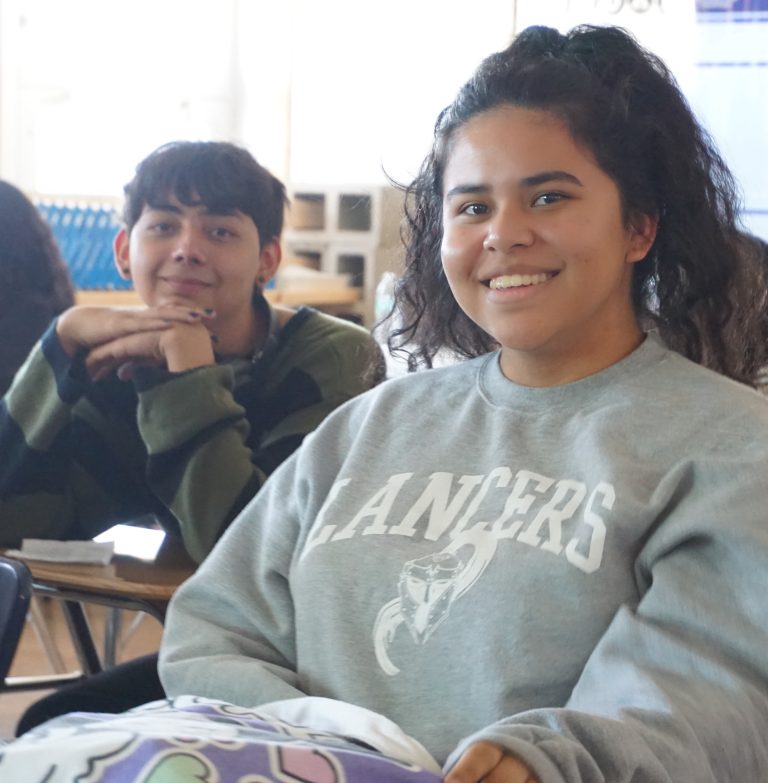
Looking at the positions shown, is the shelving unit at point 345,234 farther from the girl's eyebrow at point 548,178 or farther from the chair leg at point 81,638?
the girl's eyebrow at point 548,178

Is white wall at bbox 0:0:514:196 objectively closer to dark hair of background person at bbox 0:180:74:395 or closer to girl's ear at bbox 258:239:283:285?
dark hair of background person at bbox 0:180:74:395

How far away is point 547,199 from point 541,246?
0.16ft

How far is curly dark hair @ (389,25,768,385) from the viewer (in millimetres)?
1240

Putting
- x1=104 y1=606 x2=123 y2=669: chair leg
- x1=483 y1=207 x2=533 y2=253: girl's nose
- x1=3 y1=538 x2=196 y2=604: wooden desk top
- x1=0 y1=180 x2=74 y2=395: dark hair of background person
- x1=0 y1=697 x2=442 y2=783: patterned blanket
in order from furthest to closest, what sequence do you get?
x1=0 y1=180 x2=74 y2=395: dark hair of background person, x1=104 y1=606 x2=123 y2=669: chair leg, x1=3 y1=538 x2=196 y2=604: wooden desk top, x1=483 y1=207 x2=533 y2=253: girl's nose, x1=0 y1=697 x2=442 y2=783: patterned blanket

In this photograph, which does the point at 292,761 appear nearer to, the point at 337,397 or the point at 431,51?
the point at 337,397

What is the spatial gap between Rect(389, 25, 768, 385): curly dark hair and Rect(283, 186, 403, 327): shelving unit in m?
2.78

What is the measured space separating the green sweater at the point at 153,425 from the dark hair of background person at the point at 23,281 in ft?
2.43

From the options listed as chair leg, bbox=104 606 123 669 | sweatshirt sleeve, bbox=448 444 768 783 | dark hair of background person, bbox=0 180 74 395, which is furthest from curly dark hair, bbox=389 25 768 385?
dark hair of background person, bbox=0 180 74 395

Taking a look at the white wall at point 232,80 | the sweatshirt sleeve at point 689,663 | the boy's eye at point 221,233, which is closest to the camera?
the sweatshirt sleeve at point 689,663

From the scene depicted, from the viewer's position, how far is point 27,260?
9.05ft

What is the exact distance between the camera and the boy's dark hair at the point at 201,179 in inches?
77.8

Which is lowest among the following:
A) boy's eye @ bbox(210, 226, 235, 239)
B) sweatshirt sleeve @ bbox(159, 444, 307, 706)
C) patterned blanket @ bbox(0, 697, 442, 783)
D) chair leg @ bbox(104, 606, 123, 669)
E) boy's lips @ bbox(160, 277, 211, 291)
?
chair leg @ bbox(104, 606, 123, 669)

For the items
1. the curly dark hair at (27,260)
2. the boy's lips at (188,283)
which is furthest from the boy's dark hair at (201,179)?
the curly dark hair at (27,260)

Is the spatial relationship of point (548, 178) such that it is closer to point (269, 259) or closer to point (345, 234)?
point (269, 259)
